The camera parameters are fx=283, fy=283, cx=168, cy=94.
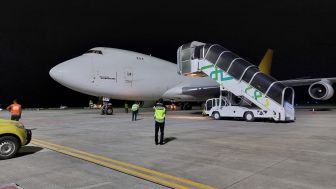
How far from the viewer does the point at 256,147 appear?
8.90 metres

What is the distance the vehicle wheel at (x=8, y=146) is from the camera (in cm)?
753

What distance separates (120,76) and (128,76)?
2.67ft

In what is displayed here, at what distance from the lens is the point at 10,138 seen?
7.70 metres

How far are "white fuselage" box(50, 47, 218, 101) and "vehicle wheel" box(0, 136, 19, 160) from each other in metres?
15.5

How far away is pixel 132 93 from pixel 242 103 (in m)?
10.1

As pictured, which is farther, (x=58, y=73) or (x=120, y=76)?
(x=120, y=76)

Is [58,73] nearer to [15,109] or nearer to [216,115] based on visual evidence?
[15,109]

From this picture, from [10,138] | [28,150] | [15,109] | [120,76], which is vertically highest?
[120,76]

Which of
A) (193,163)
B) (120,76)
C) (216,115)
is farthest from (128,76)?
(193,163)

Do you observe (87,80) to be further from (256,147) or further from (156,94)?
(256,147)

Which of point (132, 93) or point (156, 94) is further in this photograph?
point (156, 94)

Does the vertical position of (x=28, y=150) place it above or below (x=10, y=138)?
below

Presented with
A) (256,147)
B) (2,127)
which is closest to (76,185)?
(2,127)

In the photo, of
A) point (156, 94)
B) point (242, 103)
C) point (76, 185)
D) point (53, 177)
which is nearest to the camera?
point (76, 185)
